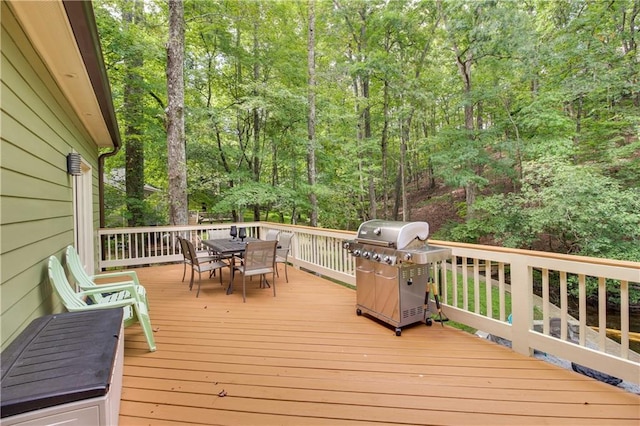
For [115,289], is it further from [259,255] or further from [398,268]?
[398,268]

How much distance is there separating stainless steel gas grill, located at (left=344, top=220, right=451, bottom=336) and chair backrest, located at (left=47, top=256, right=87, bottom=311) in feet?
8.74

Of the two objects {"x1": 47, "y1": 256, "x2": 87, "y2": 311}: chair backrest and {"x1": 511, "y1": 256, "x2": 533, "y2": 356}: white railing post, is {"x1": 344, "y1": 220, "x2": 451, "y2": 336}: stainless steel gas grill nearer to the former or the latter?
{"x1": 511, "y1": 256, "x2": 533, "y2": 356}: white railing post

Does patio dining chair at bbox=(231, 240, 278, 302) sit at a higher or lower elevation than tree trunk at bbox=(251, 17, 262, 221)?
lower

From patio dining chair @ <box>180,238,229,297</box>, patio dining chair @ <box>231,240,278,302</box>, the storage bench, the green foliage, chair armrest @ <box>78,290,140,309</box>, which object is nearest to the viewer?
the storage bench

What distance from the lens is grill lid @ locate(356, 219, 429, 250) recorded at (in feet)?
9.97

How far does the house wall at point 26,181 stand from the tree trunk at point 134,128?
637 centimetres

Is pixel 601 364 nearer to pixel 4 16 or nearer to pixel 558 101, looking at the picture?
pixel 4 16

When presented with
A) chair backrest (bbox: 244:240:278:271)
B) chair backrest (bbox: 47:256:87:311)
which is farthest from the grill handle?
chair backrest (bbox: 47:256:87:311)

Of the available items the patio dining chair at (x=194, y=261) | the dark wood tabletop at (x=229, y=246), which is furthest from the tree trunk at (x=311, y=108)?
the patio dining chair at (x=194, y=261)

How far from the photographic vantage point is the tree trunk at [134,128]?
8.34m

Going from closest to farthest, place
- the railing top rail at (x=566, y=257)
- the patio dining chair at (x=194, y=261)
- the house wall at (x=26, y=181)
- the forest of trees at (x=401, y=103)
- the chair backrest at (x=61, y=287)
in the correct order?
the house wall at (x=26, y=181)
the railing top rail at (x=566, y=257)
the chair backrest at (x=61, y=287)
the patio dining chair at (x=194, y=261)
the forest of trees at (x=401, y=103)

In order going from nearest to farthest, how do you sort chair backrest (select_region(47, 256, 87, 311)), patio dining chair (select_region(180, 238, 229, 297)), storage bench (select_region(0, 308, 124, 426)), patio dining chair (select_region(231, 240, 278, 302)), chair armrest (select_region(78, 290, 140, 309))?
storage bench (select_region(0, 308, 124, 426)) < chair backrest (select_region(47, 256, 87, 311)) < chair armrest (select_region(78, 290, 140, 309)) < patio dining chair (select_region(231, 240, 278, 302)) < patio dining chair (select_region(180, 238, 229, 297))

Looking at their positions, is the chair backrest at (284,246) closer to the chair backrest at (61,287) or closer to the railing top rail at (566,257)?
the railing top rail at (566,257)

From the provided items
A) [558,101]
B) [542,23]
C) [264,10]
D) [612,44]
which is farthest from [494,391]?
[542,23]
